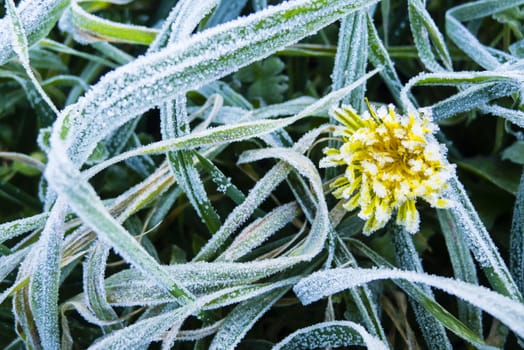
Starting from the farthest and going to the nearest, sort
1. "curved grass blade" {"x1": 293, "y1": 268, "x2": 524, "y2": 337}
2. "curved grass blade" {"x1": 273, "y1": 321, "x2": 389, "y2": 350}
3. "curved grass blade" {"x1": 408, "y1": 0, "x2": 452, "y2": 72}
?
1. "curved grass blade" {"x1": 408, "y1": 0, "x2": 452, "y2": 72}
2. "curved grass blade" {"x1": 273, "y1": 321, "x2": 389, "y2": 350}
3. "curved grass blade" {"x1": 293, "y1": 268, "x2": 524, "y2": 337}

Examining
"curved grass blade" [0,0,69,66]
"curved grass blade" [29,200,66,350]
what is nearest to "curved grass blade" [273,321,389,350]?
"curved grass blade" [29,200,66,350]

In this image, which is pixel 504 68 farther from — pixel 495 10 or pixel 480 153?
pixel 480 153

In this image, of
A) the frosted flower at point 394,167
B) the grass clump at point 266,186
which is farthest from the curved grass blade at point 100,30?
the frosted flower at point 394,167

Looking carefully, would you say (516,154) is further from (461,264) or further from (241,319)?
(241,319)

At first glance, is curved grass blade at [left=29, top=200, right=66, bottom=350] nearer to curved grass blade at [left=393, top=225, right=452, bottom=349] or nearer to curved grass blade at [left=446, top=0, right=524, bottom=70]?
curved grass blade at [left=393, top=225, right=452, bottom=349]

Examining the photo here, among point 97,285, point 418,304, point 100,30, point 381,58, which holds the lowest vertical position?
point 418,304

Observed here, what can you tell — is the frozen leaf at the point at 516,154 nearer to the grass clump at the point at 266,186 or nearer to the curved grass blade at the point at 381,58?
the grass clump at the point at 266,186

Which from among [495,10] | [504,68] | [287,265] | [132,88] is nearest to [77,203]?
[132,88]

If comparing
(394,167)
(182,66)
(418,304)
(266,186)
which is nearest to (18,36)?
(182,66)
